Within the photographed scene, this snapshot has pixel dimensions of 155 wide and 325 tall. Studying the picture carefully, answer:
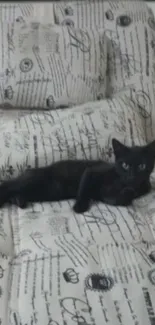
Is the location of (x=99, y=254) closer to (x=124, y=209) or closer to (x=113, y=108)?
(x=124, y=209)

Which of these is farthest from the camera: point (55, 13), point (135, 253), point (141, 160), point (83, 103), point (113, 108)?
point (55, 13)

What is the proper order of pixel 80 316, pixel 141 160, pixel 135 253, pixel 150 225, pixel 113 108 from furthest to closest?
pixel 113 108, pixel 141 160, pixel 150 225, pixel 135 253, pixel 80 316

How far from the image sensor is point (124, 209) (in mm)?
1435

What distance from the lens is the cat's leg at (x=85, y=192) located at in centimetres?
143

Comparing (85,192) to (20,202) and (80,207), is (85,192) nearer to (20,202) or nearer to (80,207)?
(80,207)

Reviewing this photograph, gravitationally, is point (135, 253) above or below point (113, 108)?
below

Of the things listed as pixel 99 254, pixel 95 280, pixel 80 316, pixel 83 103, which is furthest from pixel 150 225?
pixel 83 103

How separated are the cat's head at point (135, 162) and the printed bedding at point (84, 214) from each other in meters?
0.08

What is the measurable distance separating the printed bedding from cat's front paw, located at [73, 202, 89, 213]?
0.07 feet

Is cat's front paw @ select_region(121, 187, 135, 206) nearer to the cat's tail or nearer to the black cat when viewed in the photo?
the black cat

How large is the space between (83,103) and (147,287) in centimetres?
92

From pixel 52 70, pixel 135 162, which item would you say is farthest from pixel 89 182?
pixel 52 70

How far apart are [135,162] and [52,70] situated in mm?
556

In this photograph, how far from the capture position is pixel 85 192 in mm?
1468
